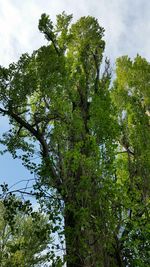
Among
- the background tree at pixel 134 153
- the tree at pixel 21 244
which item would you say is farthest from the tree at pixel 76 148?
the tree at pixel 21 244

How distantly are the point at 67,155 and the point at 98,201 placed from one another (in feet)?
4.47

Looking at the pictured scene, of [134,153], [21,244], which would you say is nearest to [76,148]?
[134,153]

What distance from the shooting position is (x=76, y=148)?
9.43 m

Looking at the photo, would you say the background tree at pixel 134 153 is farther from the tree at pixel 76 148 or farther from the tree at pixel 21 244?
the tree at pixel 21 244

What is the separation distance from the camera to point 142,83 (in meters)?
14.8

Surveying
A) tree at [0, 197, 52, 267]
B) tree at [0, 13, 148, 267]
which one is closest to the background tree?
tree at [0, 13, 148, 267]

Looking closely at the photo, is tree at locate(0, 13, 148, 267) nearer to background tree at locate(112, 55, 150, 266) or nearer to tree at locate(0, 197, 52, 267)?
background tree at locate(112, 55, 150, 266)

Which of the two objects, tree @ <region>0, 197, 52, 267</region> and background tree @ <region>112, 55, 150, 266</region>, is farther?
tree @ <region>0, 197, 52, 267</region>

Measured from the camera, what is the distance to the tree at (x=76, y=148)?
8.69 m

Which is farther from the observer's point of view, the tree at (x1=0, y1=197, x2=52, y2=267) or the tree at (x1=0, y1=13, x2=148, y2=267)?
the tree at (x1=0, y1=197, x2=52, y2=267)

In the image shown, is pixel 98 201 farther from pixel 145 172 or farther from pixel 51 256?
pixel 145 172

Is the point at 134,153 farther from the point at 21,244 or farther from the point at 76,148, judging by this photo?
the point at 21,244

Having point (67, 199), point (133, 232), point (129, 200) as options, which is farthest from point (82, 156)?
point (133, 232)

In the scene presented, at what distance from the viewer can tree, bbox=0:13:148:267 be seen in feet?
28.5
